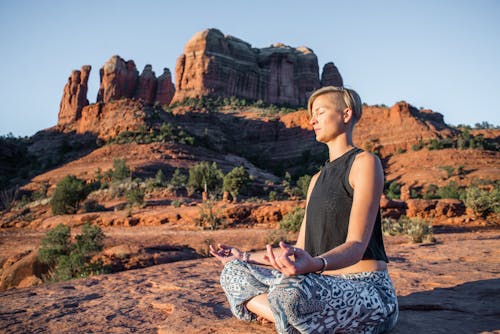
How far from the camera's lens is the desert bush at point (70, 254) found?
7.15 meters

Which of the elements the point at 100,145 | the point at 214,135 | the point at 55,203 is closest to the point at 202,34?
the point at 214,135

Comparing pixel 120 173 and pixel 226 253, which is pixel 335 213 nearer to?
pixel 226 253

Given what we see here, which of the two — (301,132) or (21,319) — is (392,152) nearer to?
(301,132)

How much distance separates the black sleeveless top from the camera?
2.14 meters

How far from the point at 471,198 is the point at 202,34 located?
71.6m

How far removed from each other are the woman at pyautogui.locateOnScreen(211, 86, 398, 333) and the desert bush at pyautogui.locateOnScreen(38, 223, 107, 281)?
225 inches

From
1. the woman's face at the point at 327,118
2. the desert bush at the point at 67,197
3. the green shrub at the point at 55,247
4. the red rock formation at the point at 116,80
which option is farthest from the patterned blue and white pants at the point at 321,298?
the red rock formation at the point at 116,80

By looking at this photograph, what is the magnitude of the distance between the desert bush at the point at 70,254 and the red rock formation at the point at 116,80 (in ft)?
228

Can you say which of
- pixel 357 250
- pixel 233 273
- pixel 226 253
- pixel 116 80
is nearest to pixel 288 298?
pixel 357 250

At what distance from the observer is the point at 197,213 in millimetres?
15422

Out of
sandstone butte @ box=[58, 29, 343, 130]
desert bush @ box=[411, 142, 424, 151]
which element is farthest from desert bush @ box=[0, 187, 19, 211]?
sandstone butte @ box=[58, 29, 343, 130]

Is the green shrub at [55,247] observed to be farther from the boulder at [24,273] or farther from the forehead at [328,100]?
the forehead at [328,100]

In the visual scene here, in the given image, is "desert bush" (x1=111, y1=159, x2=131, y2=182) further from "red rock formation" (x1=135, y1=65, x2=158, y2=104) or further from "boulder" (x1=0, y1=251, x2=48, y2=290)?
"red rock formation" (x1=135, y1=65, x2=158, y2=104)

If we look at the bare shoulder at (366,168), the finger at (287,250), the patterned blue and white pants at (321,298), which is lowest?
the patterned blue and white pants at (321,298)
